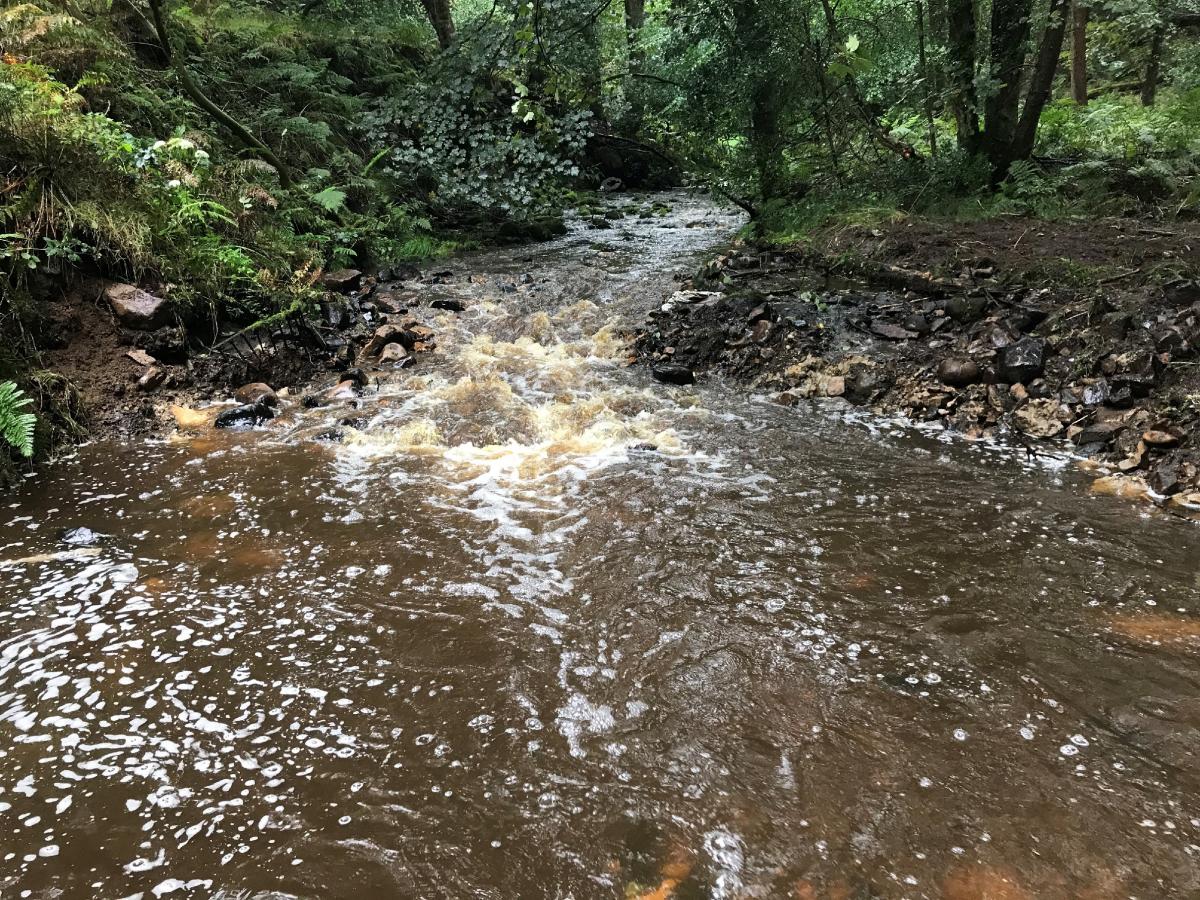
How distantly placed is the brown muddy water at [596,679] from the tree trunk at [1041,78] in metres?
7.07

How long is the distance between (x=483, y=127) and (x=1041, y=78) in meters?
8.43

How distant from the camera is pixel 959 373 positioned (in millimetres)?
6895

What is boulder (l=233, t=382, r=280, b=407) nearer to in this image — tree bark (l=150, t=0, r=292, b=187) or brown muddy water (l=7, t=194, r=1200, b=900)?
brown muddy water (l=7, t=194, r=1200, b=900)

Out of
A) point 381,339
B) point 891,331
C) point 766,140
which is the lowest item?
point 891,331

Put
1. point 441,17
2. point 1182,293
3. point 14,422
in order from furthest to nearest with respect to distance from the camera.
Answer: point 441,17 → point 1182,293 → point 14,422

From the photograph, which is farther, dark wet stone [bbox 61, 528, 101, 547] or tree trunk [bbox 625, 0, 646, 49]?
tree trunk [bbox 625, 0, 646, 49]

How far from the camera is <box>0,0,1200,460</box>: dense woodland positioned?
7195mm

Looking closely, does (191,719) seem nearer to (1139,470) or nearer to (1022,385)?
(1139,470)

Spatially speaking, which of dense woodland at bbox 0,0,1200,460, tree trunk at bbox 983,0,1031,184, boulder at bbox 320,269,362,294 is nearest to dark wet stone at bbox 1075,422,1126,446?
dense woodland at bbox 0,0,1200,460

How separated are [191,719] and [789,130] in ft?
43.0

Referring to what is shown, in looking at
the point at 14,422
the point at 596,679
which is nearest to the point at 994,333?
the point at 596,679

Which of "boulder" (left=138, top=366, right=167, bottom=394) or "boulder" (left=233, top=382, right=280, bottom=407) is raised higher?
"boulder" (left=138, top=366, right=167, bottom=394)

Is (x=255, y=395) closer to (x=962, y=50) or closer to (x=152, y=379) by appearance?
(x=152, y=379)

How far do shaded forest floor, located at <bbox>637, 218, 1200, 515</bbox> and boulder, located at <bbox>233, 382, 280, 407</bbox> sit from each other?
452cm
